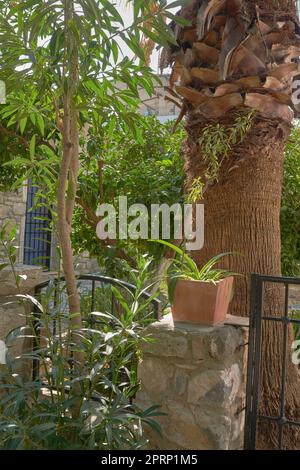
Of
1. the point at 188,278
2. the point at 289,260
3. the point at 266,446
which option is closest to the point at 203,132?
the point at 188,278

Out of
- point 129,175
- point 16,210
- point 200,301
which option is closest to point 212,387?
point 200,301

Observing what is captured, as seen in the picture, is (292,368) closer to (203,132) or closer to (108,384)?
(108,384)

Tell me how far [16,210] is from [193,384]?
269 inches

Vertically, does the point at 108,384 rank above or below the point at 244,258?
below

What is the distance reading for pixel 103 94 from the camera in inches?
89.3

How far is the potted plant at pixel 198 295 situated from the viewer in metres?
1.99

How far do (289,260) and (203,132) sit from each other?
2.19 metres

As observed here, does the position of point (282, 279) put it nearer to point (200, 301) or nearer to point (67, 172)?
point (200, 301)

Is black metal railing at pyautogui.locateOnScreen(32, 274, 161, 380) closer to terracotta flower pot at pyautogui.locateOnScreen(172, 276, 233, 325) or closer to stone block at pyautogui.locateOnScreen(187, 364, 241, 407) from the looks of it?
terracotta flower pot at pyautogui.locateOnScreen(172, 276, 233, 325)

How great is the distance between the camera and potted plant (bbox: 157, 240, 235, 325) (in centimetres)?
199

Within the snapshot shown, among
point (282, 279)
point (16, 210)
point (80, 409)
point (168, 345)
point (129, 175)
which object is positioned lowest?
point (80, 409)

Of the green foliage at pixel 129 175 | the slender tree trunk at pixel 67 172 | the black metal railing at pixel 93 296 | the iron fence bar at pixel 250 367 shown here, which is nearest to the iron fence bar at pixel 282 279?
the iron fence bar at pixel 250 367

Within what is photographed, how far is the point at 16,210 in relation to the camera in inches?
322

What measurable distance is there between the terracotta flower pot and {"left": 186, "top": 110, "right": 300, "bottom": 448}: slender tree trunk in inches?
15.2
